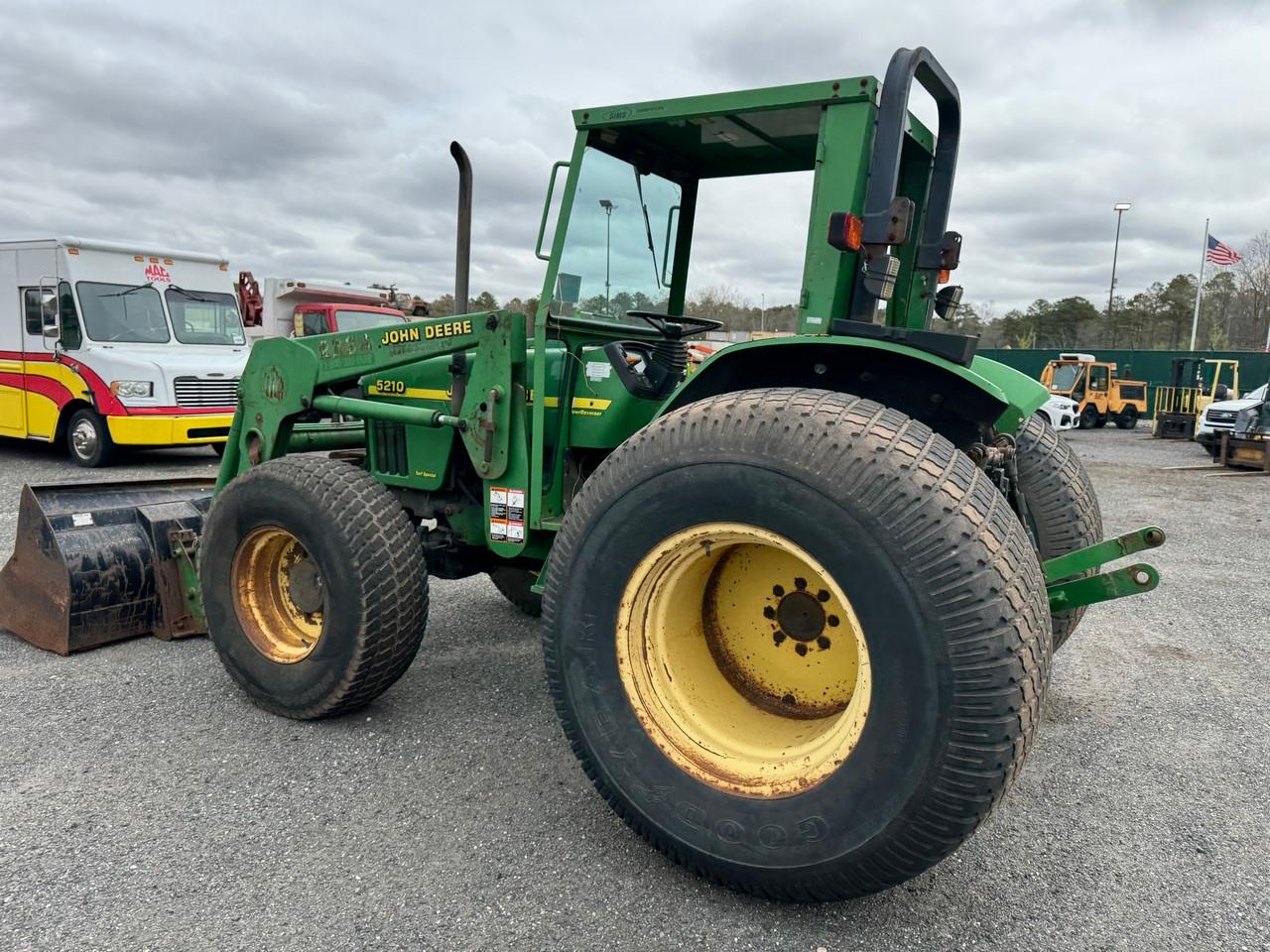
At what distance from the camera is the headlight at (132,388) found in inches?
403

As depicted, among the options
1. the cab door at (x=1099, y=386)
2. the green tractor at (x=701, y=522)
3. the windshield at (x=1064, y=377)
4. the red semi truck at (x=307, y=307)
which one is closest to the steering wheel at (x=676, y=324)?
the green tractor at (x=701, y=522)

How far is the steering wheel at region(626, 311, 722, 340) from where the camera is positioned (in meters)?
3.82

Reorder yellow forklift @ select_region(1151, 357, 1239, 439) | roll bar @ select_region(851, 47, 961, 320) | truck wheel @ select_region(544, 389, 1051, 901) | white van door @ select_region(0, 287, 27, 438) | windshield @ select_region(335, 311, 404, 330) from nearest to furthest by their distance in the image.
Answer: truck wheel @ select_region(544, 389, 1051, 901)
roll bar @ select_region(851, 47, 961, 320)
white van door @ select_region(0, 287, 27, 438)
windshield @ select_region(335, 311, 404, 330)
yellow forklift @ select_region(1151, 357, 1239, 439)

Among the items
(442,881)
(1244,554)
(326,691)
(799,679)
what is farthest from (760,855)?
(1244,554)

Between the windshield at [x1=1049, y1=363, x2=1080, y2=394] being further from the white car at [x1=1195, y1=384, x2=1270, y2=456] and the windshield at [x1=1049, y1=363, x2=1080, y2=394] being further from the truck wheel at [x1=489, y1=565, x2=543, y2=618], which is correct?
the truck wheel at [x1=489, y1=565, x2=543, y2=618]

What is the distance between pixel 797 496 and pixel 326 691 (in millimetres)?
2226

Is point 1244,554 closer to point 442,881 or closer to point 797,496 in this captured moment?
point 797,496

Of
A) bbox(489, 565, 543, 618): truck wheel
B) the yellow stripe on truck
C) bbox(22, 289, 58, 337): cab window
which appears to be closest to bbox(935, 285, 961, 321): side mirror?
bbox(489, 565, 543, 618): truck wheel

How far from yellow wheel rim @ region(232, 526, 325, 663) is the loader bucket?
2.92ft

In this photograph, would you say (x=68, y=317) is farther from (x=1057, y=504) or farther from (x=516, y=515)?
(x=1057, y=504)

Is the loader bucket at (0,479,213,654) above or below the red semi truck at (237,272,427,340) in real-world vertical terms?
below

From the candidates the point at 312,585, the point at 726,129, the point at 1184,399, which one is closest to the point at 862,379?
the point at 726,129

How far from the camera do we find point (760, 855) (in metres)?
2.33

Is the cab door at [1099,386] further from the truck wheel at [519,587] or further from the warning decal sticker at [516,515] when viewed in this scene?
the warning decal sticker at [516,515]
